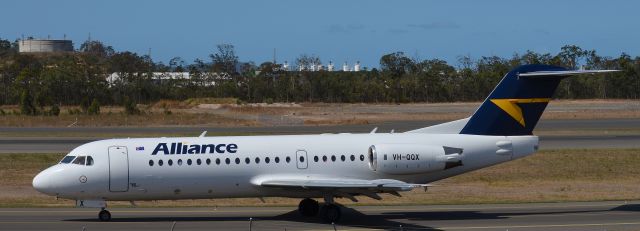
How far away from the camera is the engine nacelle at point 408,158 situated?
2770 centimetres

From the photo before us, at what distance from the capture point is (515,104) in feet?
95.6

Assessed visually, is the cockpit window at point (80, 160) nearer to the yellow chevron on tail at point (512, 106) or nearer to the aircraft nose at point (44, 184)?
the aircraft nose at point (44, 184)

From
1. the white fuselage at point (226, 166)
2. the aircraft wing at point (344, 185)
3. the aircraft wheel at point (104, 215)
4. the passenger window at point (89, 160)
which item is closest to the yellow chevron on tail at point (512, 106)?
the white fuselage at point (226, 166)

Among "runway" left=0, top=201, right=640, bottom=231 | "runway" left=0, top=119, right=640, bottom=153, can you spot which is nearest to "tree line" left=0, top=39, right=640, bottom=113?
"runway" left=0, top=119, right=640, bottom=153

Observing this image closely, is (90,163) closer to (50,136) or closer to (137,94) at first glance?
(50,136)

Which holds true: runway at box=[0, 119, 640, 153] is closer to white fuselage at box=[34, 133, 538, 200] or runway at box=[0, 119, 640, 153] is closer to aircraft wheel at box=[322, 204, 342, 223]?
white fuselage at box=[34, 133, 538, 200]

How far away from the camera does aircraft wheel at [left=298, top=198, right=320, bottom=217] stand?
2841 cm

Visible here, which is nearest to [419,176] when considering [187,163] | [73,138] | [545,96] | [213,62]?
[545,96]

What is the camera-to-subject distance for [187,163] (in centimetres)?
2700

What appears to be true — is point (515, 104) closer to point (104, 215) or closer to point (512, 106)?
point (512, 106)

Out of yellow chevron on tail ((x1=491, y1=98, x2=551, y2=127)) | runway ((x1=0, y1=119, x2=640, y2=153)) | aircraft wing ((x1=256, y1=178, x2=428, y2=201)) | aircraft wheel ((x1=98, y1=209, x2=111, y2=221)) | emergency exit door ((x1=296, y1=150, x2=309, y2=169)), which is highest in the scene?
yellow chevron on tail ((x1=491, y1=98, x2=551, y2=127))

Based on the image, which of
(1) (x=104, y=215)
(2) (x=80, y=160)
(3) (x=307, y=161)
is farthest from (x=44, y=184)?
(3) (x=307, y=161)

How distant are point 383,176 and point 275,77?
421 feet

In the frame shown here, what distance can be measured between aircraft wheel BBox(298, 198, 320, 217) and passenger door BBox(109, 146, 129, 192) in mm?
5230
